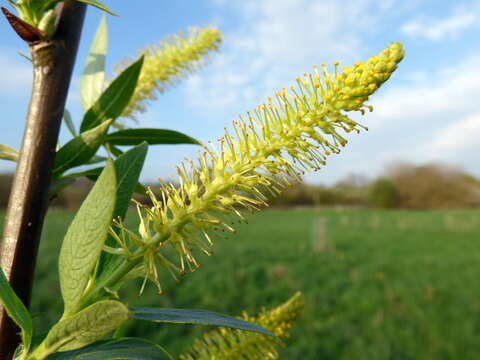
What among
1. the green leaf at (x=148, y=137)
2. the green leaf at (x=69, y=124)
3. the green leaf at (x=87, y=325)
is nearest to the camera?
the green leaf at (x=87, y=325)

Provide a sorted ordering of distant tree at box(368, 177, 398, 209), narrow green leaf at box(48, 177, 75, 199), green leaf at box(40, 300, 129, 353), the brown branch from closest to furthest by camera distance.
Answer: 1. green leaf at box(40, 300, 129, 353)
2. the brown branch
3. narrow green leaf at box(48, 177, 75, 199)
4. distant tree at box(368, 177, 398, 209)

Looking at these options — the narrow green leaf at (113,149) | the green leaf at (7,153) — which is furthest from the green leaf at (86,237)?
the narrow green leaf at (113,149)

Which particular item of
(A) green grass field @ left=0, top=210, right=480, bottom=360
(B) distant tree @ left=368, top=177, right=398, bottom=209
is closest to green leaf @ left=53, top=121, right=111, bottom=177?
(A) green grass field @ left=0, top=210, right=480, bottom=360

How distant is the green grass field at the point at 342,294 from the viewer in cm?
621

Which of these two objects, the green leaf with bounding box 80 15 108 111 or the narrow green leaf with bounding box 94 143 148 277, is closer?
the narrow green leaf with bounding box 94 143 148 277

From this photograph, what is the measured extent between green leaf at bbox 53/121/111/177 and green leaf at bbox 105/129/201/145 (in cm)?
17

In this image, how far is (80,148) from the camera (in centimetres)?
69

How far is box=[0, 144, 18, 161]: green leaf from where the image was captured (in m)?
0.75

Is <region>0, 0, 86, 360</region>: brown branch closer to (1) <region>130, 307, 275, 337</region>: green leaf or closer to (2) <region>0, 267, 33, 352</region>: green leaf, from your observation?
(2) <region>0, 267, 33, 352</region>: green leaf

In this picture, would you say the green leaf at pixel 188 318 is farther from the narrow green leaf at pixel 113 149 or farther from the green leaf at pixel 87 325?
the narrow green leaf at pixel 113 149

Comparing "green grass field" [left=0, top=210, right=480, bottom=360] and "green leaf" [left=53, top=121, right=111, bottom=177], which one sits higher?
"green leaf" [left=53, top=121, right=111, bottom=177]

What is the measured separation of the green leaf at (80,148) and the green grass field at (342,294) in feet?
7.14

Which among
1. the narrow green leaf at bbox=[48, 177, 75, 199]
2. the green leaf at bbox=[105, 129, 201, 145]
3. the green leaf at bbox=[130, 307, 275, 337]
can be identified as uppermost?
the green leaf at bbox=[105, 129, 201, 145]

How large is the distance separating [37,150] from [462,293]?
10.4 metres
